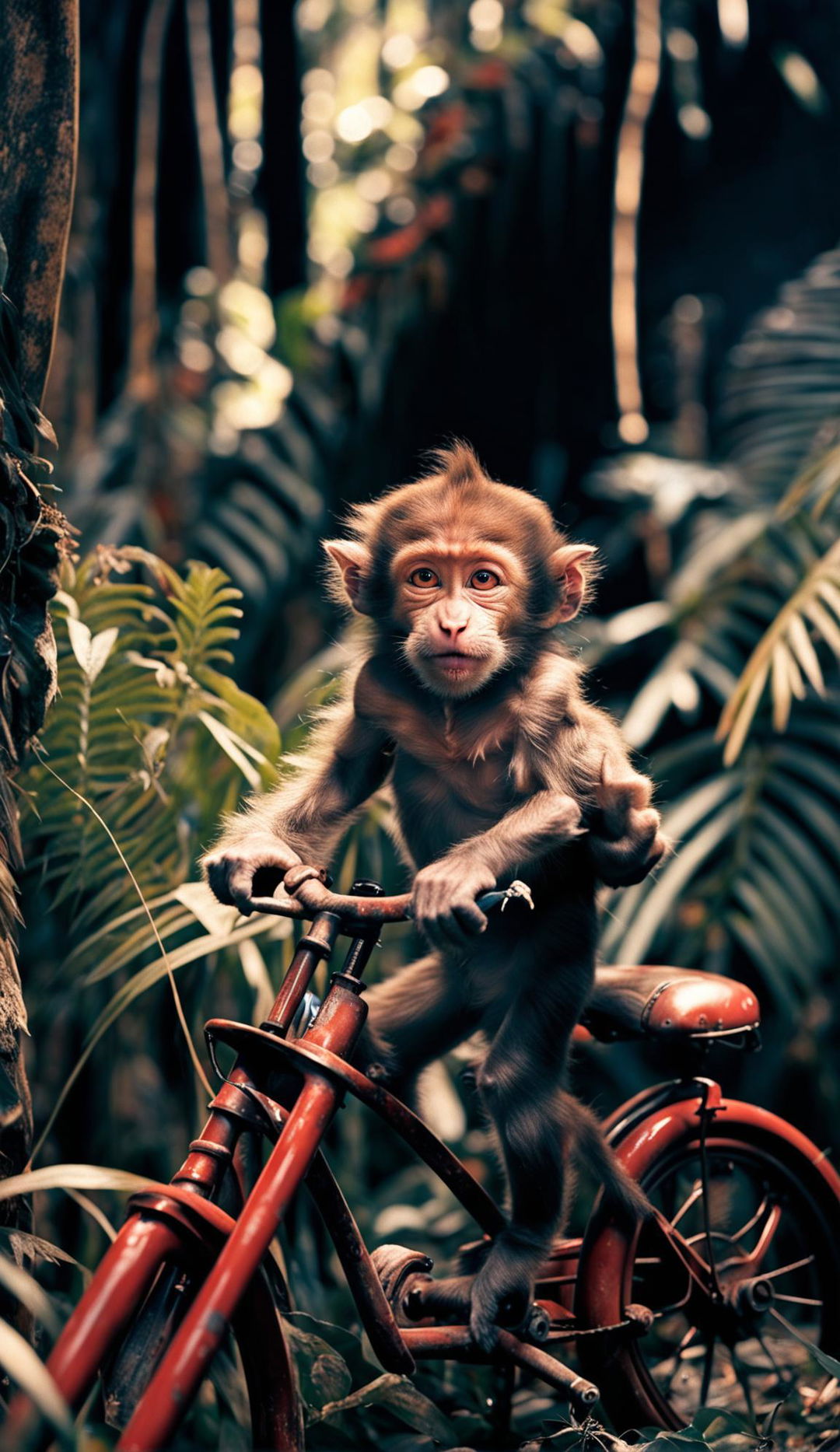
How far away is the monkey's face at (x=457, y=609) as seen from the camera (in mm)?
1843

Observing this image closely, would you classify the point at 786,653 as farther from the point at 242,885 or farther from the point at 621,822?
the point at 242,885

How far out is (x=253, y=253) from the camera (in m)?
6.33

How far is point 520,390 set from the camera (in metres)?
4.84

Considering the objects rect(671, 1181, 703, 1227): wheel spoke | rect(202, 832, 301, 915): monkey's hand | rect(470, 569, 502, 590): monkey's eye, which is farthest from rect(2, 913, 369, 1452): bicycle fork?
rect(671, 1181, 703, 1227): wheel spoke

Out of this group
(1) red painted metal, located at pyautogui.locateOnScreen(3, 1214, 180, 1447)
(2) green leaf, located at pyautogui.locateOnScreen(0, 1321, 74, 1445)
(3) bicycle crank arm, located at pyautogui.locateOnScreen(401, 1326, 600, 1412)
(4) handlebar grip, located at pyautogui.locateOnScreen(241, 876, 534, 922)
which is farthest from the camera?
(3) bicycle crank arm, located at pyautogui.locateOnScreen(401, 1326, 600, 1412)

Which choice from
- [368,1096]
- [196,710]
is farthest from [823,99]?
[368,1096]

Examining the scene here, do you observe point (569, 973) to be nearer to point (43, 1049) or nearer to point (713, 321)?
point (43, 1049)

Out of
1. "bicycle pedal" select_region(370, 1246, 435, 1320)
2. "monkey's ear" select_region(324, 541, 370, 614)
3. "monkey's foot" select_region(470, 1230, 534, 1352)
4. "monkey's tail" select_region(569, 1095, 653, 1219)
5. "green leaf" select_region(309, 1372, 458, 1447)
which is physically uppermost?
"monkey's ear" select_region(324, 541, 370, 614)

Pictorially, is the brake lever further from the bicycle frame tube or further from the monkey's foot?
the monkey's foot

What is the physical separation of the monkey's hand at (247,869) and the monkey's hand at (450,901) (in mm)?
238

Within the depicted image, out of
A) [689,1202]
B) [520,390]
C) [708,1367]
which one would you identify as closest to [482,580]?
[689,1202]

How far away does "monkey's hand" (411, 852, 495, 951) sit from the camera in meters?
1.61

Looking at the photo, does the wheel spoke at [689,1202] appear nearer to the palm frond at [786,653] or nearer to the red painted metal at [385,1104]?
the red painted metal at [385,1104]

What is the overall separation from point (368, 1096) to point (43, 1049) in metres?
2.28
